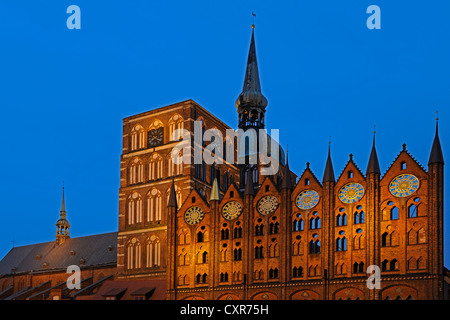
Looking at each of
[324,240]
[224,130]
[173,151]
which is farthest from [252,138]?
[324,240]

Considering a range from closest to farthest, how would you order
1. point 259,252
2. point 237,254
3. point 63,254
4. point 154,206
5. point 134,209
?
point 259,252 → point 237,254 → point 154,206 → point 134,209 → point 63,254

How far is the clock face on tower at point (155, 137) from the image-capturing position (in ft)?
271

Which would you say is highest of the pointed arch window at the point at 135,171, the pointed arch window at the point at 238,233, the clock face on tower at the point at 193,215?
the pointed arch window at the point at 135,171

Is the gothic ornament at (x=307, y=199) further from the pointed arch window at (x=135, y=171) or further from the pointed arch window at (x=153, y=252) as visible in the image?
the pointed arch window at (x=135, y=171)

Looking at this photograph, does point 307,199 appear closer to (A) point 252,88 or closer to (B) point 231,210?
(B) point 231,210

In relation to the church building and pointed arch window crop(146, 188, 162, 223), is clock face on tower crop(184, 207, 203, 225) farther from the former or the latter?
pointed arch window crop(146, 188, 162, 223)

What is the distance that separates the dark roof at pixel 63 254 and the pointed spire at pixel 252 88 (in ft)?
94.0

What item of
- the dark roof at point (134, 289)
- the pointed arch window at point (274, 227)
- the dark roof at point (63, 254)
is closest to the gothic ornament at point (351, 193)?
the pointed arch window at point (274, 227)

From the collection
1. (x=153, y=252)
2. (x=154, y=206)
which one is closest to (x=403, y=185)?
(x=153, y=252)

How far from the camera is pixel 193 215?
67.7 meters

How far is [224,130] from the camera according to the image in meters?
88.6

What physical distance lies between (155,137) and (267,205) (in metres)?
24.3

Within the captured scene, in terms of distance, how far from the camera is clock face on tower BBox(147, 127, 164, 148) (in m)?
82.6

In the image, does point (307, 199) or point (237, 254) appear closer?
point (307, 199)
